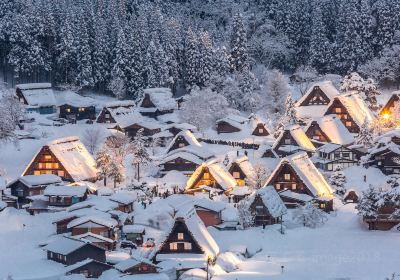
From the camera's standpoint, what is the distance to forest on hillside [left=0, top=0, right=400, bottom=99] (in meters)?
78.3

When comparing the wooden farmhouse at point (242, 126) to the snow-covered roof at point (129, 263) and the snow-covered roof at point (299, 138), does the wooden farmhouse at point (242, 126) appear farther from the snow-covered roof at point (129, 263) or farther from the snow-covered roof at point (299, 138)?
the snow-covered roof at point (129, 263)

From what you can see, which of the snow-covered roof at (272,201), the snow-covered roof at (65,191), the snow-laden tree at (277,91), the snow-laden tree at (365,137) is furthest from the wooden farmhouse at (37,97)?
the snow-covered roof at (272,201)

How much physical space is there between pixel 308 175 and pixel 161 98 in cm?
2337

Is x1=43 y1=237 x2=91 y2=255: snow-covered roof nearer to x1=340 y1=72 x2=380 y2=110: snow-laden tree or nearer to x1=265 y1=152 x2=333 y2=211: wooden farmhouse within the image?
x1=265 y1=152 x2=333 y2=211: wooden farmhouse

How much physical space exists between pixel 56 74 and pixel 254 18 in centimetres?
2961

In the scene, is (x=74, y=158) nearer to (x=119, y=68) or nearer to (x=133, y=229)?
(x=133, y=229)

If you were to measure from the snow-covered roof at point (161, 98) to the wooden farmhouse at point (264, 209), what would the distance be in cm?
2559

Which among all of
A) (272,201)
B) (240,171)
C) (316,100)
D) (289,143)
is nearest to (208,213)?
(272,201)

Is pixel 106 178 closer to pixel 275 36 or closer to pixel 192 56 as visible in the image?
pixel 192 56

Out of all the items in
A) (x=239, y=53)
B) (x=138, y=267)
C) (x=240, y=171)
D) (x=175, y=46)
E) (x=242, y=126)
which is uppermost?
(x=175, y=46)

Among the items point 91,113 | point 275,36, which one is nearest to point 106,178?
point 91,113

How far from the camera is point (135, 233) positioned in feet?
157

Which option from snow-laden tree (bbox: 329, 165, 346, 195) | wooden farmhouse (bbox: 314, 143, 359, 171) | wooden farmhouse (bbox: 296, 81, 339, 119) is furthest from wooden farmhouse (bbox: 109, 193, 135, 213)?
wooden farmhouse (bbox: 296, 81, 339, 119)

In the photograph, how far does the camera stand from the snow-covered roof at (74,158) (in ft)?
189
